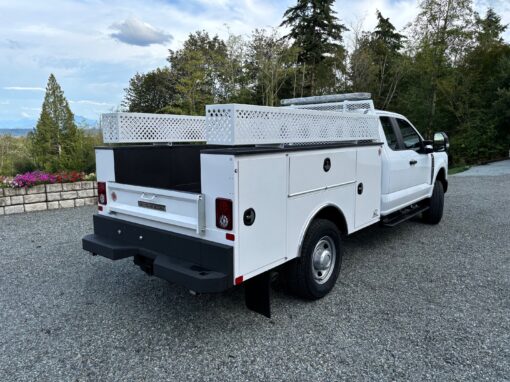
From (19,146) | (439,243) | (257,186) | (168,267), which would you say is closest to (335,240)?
(257,186)

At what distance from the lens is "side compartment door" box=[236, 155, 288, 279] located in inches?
Answer: 105

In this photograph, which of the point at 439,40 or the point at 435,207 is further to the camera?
the point at 439,40

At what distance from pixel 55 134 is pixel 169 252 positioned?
7183mm

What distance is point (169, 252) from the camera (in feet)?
10.1

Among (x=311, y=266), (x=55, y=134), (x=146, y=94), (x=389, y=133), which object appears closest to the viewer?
(x=311, y=266)

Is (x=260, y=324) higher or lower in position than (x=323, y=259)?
lower

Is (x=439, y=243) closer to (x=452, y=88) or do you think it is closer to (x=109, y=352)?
(x=109, y=352)

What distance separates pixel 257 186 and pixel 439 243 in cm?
383

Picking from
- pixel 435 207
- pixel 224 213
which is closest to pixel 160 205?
pixel 224 213

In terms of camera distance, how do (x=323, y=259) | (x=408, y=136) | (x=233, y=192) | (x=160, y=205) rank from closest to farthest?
(x=233, y=192)
(x=160, y=205)
(x=323, y=259)
(x=408, y=136)

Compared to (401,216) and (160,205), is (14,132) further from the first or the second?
(401,216)

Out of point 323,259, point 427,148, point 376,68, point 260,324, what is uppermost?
point 376,68

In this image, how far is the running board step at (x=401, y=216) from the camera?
4832mm

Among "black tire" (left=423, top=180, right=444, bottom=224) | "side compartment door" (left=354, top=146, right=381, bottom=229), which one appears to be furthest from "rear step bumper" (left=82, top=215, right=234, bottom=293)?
"black tire" (left=423, top=180, right=444, bottom=224)
